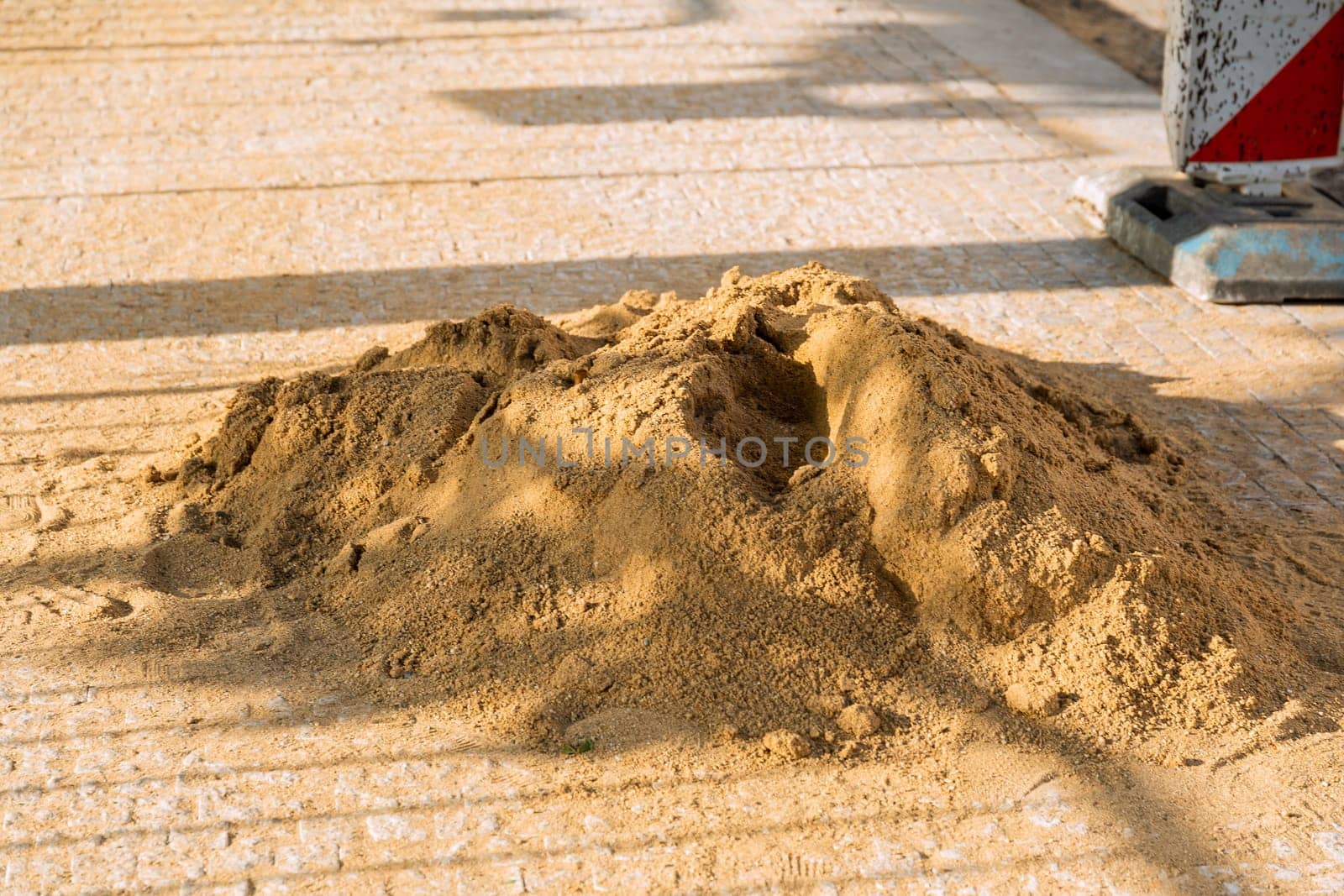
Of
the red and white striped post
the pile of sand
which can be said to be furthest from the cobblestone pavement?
the red and white striped post

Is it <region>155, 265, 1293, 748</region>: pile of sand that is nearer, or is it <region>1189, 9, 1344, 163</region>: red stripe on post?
<region>155, 265, 1293, 748</region>: pile of sand

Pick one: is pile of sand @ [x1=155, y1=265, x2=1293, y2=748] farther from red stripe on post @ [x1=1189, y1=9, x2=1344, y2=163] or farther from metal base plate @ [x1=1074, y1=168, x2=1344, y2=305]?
red stripe on post @ [x1=1189, y1=9, x2=1344, y2=163]

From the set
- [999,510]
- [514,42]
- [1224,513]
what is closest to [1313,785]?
[999,510]

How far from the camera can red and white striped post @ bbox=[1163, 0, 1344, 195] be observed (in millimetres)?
6578

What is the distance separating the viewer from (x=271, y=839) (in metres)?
3.18

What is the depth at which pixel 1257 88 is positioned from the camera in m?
6.70

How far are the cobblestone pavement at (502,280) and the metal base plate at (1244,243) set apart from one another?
17 centimetres

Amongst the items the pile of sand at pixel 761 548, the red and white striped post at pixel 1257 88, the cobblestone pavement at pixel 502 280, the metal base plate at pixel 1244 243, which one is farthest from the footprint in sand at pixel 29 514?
the red and white striped post at pixel 1257 88

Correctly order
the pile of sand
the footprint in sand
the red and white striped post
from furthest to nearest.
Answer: the red and white striped post
the footprint in sand
the pile of sand

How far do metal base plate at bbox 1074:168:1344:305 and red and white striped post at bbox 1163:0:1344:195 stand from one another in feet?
0.61

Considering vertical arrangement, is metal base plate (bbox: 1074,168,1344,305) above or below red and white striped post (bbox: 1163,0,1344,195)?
below

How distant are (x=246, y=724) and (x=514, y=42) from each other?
27.0 feet

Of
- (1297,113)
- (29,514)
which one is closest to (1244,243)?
(1297,113)

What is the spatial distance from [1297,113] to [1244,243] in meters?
0.71
